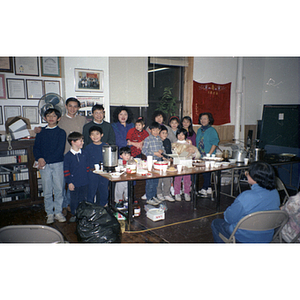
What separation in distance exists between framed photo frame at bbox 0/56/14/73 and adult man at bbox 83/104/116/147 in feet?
4.94

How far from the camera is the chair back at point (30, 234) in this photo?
1579 mm

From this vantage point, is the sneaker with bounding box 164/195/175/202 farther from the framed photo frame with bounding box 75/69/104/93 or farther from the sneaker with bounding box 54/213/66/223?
the framed photo frame with bounding box 75/69/104/93

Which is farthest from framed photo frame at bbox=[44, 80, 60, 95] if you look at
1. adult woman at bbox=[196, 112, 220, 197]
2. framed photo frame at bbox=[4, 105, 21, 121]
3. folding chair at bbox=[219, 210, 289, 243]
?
folding chair at bbox=[219, 210, 289, 243]

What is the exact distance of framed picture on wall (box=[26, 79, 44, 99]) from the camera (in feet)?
12.8

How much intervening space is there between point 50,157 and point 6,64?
1.79 m

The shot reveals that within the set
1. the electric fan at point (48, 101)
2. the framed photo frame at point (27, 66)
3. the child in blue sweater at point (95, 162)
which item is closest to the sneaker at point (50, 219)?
the child in blue sweater at point (95, 162)

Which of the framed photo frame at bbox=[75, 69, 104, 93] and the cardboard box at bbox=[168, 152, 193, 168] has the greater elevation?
the framed photo frame at bbox=[75, 69, 104, 93]

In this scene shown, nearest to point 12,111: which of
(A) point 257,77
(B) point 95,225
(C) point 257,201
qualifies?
(B) point 95,225

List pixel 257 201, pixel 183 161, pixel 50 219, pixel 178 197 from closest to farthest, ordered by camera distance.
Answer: pixel 257 201 → pixel 50 219 → pixel 183 161 → pixel 178 197

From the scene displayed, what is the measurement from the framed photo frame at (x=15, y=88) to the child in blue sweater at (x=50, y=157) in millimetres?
1103

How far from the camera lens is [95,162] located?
3248mm

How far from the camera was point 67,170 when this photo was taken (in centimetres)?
301

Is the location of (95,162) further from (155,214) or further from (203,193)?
(203,193)
